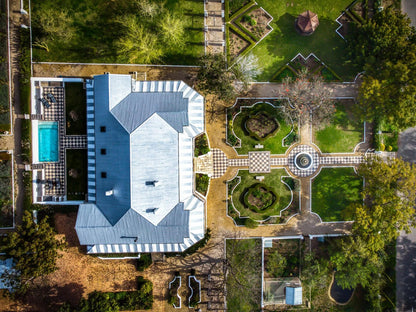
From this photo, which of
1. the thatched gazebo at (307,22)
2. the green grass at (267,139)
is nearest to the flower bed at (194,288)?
the green grass at (267,139)

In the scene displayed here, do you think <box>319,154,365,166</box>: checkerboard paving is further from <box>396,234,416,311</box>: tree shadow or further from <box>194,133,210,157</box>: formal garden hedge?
<box>194,133,210,157</box>: formal garden hedge

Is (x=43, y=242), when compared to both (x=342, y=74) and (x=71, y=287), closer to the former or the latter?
(x=71, y=287)

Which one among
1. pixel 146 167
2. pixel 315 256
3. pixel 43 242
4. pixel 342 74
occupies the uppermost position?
pixel 342 74

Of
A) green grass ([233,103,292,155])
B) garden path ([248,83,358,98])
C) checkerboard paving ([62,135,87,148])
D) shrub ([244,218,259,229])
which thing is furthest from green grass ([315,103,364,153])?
checkerboard paving ([62,135,87,148])

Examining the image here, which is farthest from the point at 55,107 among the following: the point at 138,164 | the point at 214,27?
the point at 214,27

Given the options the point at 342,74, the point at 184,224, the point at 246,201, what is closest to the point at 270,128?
the point at 246,201
